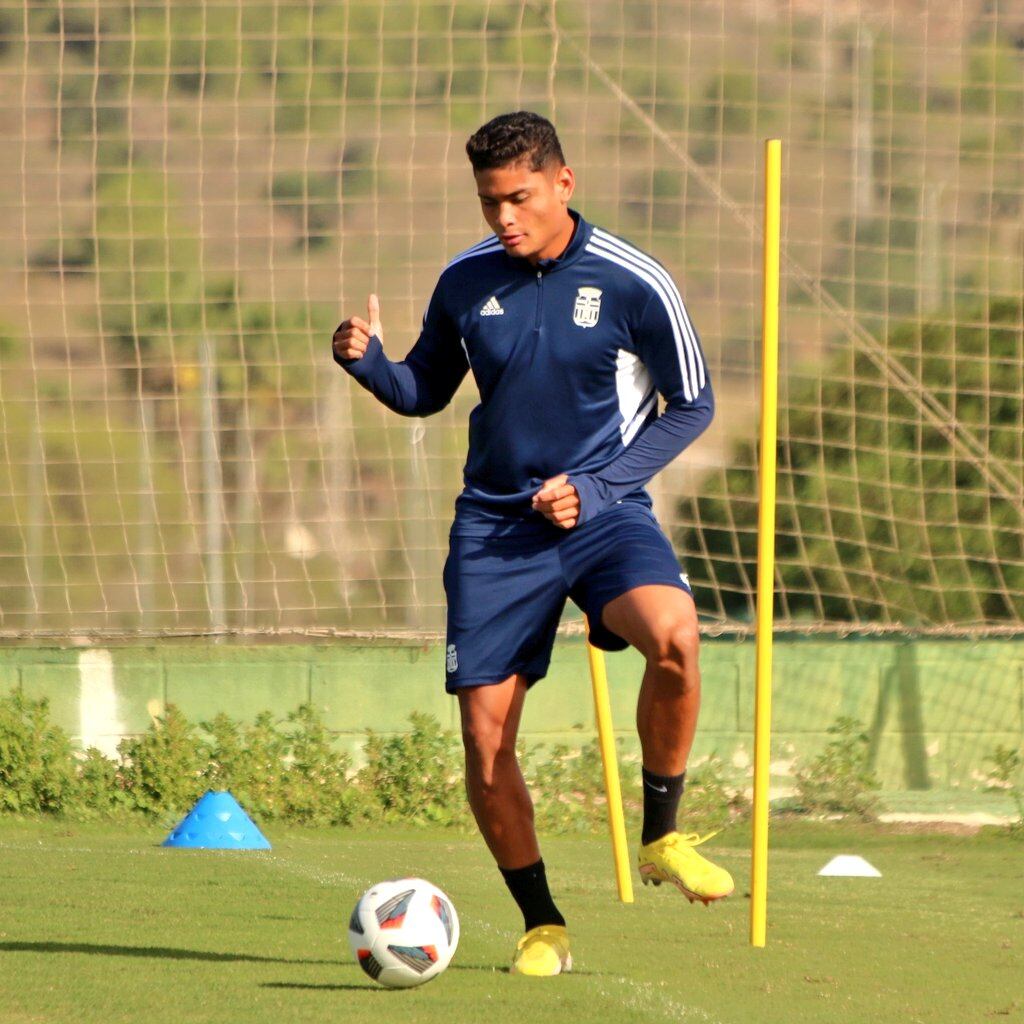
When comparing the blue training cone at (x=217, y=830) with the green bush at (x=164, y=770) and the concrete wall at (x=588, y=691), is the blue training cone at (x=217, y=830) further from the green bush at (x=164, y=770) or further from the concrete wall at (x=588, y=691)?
the concrete wall at (x=588, y=691)

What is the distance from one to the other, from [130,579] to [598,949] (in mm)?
5723

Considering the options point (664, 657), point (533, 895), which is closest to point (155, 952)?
point (533, 895)

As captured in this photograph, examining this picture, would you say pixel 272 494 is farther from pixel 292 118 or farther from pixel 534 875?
pixel 534 875

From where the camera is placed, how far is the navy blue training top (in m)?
5.03

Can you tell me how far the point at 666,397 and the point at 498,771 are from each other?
1.07m

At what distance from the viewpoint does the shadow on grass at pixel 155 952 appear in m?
5.18

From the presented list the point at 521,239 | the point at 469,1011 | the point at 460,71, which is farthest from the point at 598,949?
the point at 460,71

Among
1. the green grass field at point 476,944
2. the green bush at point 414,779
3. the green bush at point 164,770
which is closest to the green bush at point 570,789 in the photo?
the green bush at point 414,779

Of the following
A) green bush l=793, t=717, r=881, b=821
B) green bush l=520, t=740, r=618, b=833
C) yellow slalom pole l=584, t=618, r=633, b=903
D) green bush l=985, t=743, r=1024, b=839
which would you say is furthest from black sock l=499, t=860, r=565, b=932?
green bush l=985, t=743, r=1024, b=839

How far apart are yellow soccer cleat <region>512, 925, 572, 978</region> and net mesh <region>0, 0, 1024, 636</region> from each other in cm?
573

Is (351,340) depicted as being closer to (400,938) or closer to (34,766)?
(400,938)

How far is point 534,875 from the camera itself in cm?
517

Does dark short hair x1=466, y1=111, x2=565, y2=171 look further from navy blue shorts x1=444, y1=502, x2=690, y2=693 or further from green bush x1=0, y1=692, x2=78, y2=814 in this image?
green bush x1=0, y1=692, x2=78, y2=814

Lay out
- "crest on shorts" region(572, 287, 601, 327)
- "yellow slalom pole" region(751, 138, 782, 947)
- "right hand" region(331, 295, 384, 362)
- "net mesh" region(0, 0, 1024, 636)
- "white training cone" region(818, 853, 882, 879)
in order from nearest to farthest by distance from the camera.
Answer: "crest on shorts" region(572, 287, 601, 327) < "right hand" region(331, 295, 384, 362) < "yellow slalom pole" region(751, 138, 782, 947) < "white training cone" region(818, 853, 882, 879) < "net mesh" region(0, 0, 1024, 636)
